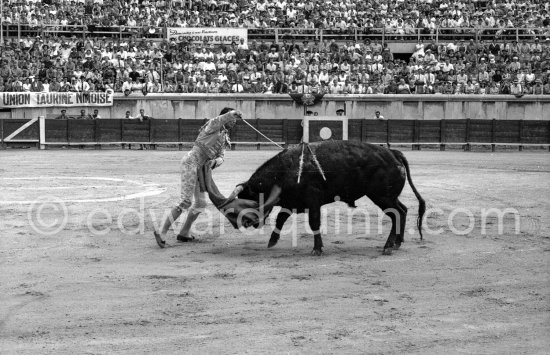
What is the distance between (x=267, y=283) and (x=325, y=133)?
19750mm

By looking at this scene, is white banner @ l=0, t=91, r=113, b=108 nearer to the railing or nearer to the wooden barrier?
the wooden barrier

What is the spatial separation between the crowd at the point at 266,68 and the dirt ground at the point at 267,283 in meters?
13.5

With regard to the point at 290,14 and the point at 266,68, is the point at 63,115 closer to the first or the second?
the point at 266,68

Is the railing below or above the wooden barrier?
above

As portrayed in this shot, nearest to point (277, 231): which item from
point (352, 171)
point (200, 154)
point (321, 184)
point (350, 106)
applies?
point (321, 184)

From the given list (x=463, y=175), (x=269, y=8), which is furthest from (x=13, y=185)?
(x=269, y=8)

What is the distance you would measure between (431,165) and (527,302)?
13642 mm

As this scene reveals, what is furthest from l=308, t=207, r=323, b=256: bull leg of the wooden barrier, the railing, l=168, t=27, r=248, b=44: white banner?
the railing

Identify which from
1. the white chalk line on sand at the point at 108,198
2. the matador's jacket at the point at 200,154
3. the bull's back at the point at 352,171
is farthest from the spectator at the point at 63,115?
the bull's back at the point at 352,171

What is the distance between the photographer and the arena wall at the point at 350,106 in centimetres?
2805

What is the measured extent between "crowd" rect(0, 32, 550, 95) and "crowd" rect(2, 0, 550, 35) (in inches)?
49.9

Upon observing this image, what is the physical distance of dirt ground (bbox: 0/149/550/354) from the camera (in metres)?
6.28

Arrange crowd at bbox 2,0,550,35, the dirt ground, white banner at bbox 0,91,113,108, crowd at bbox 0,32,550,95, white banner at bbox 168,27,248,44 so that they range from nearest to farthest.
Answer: the dirt ground < white banner at bbox 0,91,113,108 < crowd at bbox 0,32,550,95 < white banner at bbox 168,27,248,44 < crowd at bbox 2,0,550,35

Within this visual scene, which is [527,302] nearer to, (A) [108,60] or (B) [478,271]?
(B) [478,271]
